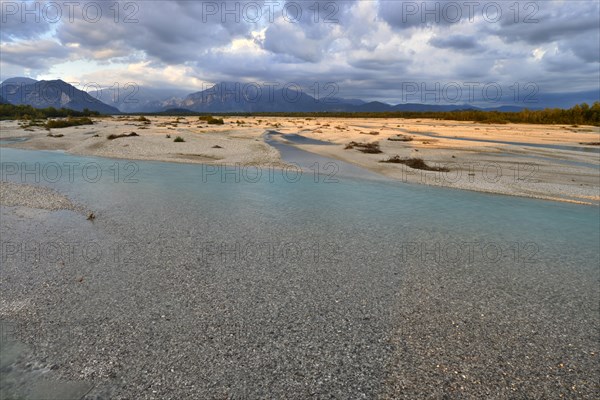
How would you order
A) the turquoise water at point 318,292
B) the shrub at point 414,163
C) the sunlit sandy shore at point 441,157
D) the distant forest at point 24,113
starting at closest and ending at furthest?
the turquoise water at point 318,292 < the sunlit sandy shore at point 441,157 < the shrub at point 414,163 < the distant forest at point 24,113

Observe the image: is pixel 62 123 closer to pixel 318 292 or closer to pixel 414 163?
pixel 414 163

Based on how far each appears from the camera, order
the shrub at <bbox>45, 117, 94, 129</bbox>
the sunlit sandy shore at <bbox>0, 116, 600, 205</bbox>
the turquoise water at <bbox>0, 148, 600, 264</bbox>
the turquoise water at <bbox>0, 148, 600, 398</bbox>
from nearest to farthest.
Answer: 1. the turquoise water at <bbox>0, 148, 600, 398</bbox>
2. the turquoise water at <bbox>0, 148, 600, 264</bbox>
3. the sunlit sandy shore at <bbox>0, 116, 600, 205</bbox>
4. the shrub at <bbox>45, 117, 94, 129</bbox>

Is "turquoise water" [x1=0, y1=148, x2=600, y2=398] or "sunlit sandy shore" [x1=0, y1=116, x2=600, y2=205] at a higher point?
"sunlit sandy shore" [x1=0, y1=116, x2=600, y2=205]

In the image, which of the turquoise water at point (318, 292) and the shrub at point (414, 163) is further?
the shrub at point (414, 163)

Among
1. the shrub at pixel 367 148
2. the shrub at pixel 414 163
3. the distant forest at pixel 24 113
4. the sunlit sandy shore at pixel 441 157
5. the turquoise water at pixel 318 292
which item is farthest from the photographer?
the distant forest at pixel 24 113

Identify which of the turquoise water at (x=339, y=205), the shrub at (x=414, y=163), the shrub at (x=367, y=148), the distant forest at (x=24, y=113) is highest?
the distant forest at (x=24, y=113)

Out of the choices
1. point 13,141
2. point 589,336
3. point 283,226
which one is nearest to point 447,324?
point 589,336

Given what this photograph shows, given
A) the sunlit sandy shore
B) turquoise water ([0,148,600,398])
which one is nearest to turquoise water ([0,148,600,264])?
turquoise water ([0,148,600,398])

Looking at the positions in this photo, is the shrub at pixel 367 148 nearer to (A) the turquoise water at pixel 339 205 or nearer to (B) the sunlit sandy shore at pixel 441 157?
(B) the sunlit sandy shore at pixel 441 157

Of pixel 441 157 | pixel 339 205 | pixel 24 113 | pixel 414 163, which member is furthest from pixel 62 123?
pixel 339 205

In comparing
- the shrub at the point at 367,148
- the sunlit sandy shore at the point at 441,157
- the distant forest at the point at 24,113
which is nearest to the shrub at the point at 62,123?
the sunlit sandy shore at the point at 441,157

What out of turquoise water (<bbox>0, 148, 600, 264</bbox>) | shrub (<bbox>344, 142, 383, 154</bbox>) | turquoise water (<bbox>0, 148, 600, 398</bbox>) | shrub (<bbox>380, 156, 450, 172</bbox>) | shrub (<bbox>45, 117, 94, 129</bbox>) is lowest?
turquoise water (<bbox>0, 148, 600, 398</bbox>)

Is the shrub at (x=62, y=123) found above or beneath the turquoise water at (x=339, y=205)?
above

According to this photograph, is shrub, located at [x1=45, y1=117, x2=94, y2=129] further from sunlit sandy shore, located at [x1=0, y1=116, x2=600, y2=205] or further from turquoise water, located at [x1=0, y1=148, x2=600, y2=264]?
turquoise water, located at [x1=0, y1=148, x2=600, y2=264]
